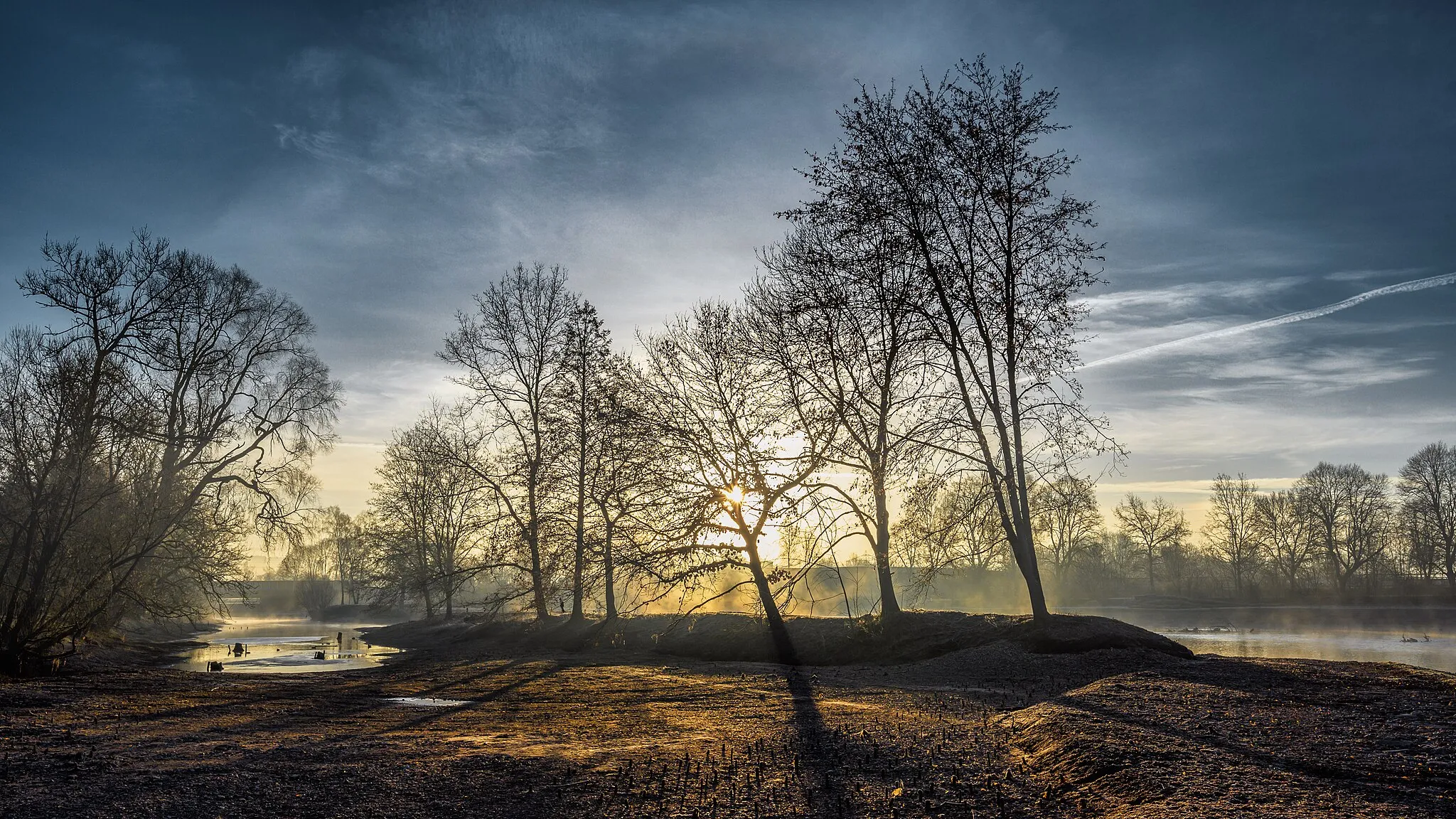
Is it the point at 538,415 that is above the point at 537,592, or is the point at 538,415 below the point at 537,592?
above

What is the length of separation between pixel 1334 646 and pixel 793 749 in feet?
89.1

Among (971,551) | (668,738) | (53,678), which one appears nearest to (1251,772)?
(668,738)

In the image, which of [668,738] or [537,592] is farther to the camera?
[537,592]

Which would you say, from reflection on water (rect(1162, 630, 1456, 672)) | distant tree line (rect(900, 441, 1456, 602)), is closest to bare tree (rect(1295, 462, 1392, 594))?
distant tree line (rect(900, 441, 1456, 602))

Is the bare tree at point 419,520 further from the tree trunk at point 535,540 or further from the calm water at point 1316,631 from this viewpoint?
the calm water at point 1316,631

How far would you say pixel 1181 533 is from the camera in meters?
71.2

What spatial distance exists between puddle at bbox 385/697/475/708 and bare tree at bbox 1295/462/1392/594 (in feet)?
236

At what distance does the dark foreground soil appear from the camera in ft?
18.1

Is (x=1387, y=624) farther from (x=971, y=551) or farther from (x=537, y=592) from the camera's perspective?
(x=537, y=592)

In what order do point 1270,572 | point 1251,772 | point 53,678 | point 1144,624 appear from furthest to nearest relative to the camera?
point 1270,572
point 1144,624
point 53,678
point 1251,772

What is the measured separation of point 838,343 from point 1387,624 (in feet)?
124

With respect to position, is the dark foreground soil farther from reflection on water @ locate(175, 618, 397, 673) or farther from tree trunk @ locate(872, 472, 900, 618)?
reflection on water @ locate(175, 618, 397, 673)

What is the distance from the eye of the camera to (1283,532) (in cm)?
6744

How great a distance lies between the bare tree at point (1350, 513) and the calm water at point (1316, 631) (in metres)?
16.0
